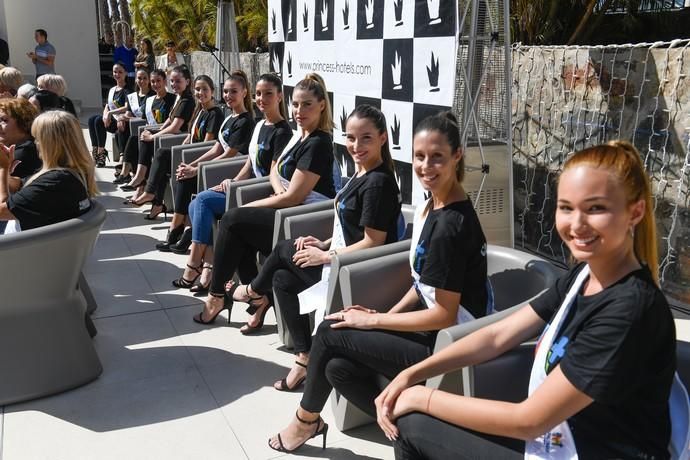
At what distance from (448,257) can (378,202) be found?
0.61 m

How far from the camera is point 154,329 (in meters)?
3.21

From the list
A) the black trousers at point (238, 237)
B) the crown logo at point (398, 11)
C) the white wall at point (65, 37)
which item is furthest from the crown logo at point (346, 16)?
the white wall at point (65, 37)

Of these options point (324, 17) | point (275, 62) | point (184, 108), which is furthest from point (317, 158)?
point (275, 62)

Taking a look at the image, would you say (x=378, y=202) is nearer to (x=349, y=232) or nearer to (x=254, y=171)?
(x=349, y=232)

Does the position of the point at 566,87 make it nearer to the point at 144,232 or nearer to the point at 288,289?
the point at 288,289

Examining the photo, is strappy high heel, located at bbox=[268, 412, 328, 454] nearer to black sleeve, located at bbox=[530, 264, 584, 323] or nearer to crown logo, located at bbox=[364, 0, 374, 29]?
black sleeve, located at bbox=[530, 264, 584, 323]

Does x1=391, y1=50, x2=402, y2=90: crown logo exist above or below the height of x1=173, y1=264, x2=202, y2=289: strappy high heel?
above

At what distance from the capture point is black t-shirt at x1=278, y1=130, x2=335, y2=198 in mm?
3004

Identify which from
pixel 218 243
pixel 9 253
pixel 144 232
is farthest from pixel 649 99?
pixel 144 232

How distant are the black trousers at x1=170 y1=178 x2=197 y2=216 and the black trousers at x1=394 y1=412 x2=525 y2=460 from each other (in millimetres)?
3152

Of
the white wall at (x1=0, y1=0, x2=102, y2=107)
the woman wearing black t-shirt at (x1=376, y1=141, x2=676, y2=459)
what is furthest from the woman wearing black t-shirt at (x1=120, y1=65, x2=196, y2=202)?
the white wall at (x1=0, y1=0, x2=102, y2=107)

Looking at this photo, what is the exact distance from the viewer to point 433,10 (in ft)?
10.9

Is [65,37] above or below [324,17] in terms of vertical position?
above

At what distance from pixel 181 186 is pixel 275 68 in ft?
7.93
